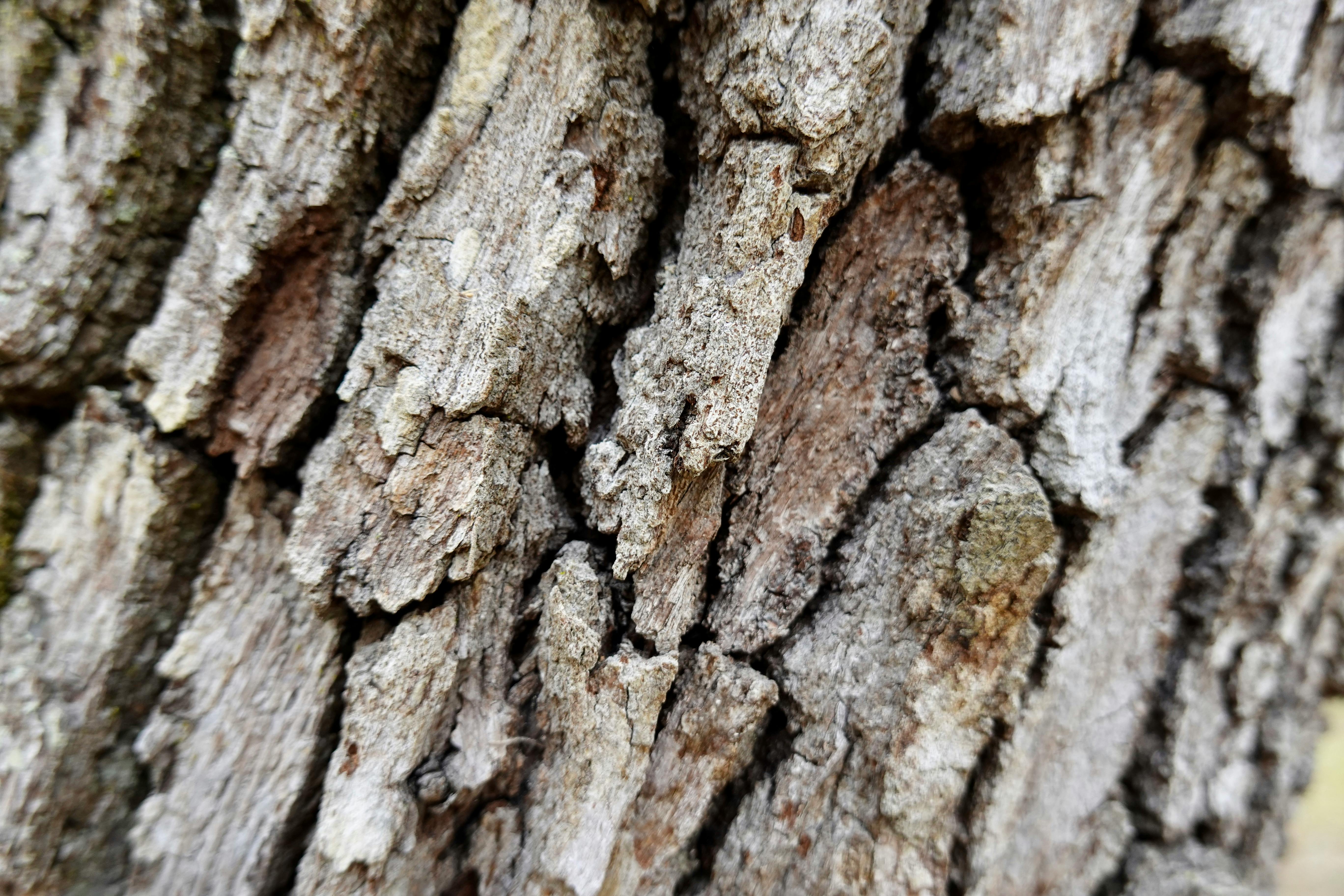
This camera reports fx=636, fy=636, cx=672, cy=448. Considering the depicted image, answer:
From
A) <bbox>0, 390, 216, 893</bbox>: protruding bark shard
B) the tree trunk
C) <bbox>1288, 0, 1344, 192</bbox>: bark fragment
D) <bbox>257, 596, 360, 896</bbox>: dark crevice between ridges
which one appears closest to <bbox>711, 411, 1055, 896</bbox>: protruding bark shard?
the tree trunk

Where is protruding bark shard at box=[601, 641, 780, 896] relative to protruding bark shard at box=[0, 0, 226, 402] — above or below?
below

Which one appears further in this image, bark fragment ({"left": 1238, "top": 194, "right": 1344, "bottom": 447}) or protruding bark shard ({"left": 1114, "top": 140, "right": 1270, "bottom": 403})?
bark fragment ({"left": 1238, "top": 194, "right": 1344, "bottom": 447})

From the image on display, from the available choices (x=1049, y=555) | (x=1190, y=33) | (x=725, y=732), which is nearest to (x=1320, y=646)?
(x=1049, y=555)

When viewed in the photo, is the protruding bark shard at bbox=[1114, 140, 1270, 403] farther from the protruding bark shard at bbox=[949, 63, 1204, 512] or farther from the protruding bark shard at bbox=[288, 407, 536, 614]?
the protruding bark shard at bbox=[288, 407, 536, 614]

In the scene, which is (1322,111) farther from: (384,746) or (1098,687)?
(384,746)

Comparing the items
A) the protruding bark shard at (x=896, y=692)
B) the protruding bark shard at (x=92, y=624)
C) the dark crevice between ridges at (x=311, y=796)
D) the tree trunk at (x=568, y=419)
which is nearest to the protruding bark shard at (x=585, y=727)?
the tree trunk at (x=568, y=419)

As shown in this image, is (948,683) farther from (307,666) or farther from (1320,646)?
(1320,646)

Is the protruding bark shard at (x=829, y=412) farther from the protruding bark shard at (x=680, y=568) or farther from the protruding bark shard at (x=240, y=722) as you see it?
the protruding bark shard at (x=240, y=722)
